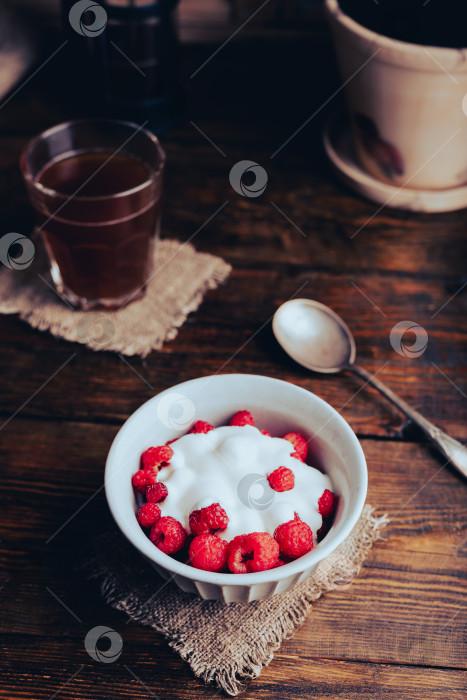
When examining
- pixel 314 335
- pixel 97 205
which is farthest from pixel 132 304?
pixel 314 335

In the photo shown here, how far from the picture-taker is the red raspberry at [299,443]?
0.73 meters

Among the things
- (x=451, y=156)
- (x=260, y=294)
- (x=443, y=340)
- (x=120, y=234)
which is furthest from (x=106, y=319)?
(x=451, y=156)

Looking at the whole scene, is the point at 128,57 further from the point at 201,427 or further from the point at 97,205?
the point at 201,427

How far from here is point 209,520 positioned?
641 mm

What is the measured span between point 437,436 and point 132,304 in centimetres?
47

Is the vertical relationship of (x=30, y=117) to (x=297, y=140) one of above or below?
Answer: above

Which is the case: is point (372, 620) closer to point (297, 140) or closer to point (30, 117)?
point (297, 140)

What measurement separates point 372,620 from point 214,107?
3.28 feet

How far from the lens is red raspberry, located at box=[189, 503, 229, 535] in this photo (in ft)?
2.10

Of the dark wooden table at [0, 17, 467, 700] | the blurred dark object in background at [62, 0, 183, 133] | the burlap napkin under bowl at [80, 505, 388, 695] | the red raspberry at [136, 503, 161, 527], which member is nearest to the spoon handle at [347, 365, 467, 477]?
the dark wooden table at [0, 17, 467, 700]

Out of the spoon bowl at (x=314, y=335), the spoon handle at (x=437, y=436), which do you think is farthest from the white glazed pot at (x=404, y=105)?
the spoon handle at (x=437, y=436)

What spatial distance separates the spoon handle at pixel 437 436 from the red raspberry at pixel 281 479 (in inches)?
9.1

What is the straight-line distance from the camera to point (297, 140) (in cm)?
128

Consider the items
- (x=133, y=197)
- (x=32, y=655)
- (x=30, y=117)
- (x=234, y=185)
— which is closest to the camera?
(x=32, y=655)
